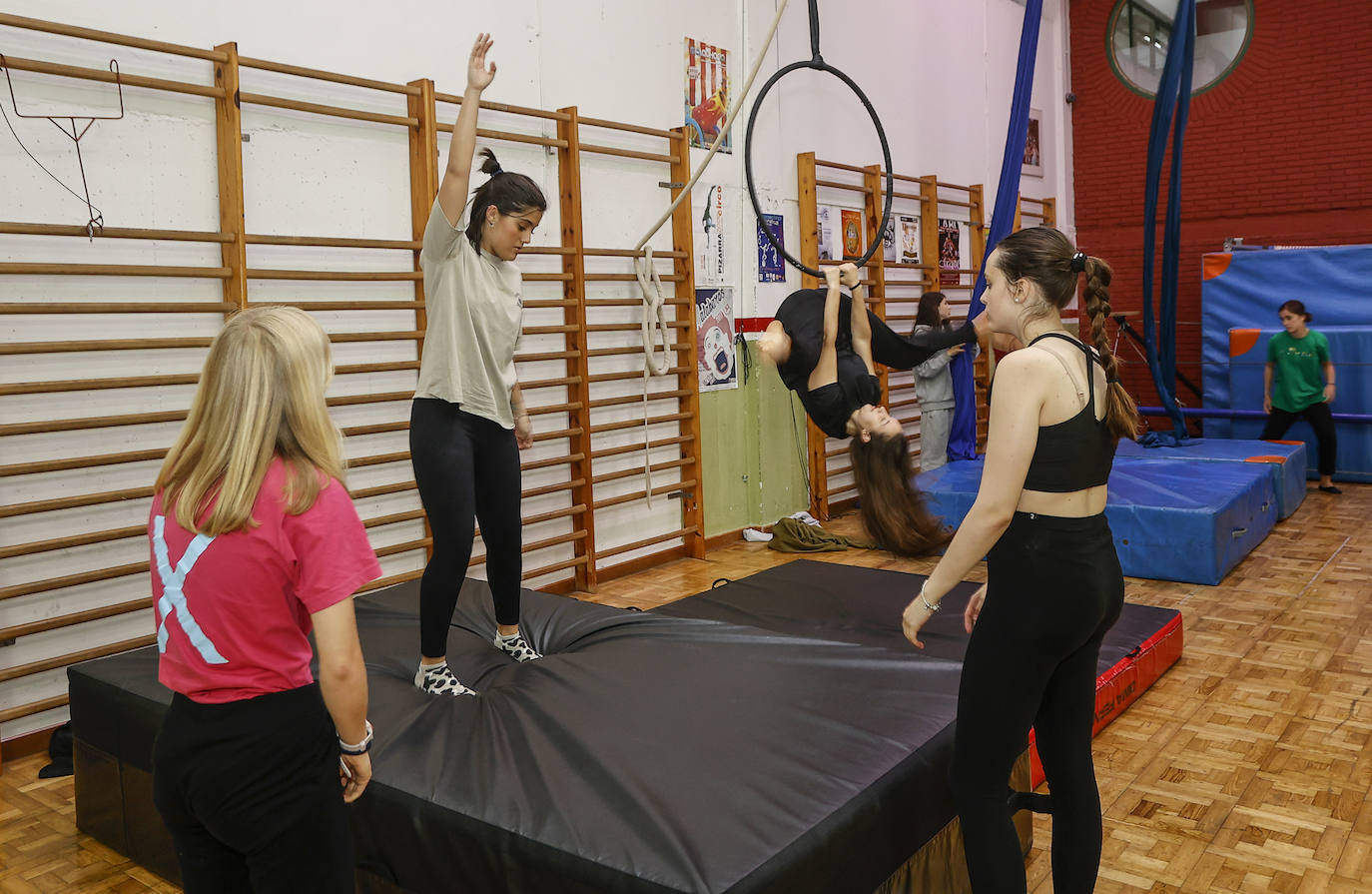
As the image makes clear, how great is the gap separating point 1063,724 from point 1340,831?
4.17 feet

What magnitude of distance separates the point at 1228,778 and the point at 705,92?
4.40 metres

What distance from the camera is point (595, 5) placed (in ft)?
16.6

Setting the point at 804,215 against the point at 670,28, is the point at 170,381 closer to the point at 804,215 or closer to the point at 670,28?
the point at 670,28

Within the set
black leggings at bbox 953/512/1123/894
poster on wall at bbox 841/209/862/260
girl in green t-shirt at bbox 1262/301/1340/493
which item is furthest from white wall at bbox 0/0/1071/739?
girl in green t-shirt at bbox 1262/301/1340/493

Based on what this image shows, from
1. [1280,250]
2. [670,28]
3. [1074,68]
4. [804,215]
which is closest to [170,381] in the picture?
[670,28]

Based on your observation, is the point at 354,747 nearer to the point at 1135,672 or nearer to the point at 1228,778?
the point at 1228,778

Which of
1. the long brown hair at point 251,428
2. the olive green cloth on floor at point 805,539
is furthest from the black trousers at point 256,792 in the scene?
the olive green cloth on floor at point 805,539

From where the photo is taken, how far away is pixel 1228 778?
276 cm

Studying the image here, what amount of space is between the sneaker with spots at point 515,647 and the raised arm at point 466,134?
4.01 ft

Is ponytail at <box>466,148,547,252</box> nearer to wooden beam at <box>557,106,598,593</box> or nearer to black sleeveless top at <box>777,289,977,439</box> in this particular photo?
black sleeveless top at <box>777,289,977,439</box>

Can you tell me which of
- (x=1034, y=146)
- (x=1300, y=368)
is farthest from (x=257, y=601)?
(x=1034, y=146)

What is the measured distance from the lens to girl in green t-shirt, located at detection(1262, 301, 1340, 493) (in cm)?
693

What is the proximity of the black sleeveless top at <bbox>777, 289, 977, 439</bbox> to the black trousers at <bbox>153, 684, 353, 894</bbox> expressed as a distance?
2.56 metres

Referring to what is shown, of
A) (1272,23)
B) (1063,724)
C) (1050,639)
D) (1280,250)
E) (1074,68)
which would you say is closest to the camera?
(1050,639)
